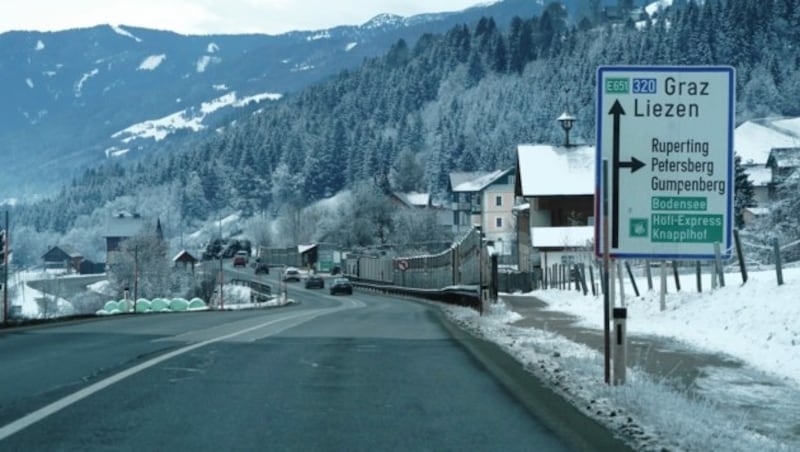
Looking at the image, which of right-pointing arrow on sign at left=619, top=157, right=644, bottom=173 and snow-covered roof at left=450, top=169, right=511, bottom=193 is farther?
snow-covered roof at left=450, top=169, right=511, bottom=193

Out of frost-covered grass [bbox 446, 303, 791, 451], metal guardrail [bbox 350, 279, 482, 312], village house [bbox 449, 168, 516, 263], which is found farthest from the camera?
village house [bbox 449, 168, 516, 263]

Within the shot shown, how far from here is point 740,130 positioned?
111m

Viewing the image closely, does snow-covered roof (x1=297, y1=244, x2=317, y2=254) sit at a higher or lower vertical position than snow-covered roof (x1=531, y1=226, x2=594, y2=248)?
lower

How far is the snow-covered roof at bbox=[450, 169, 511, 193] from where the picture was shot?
5028 inches

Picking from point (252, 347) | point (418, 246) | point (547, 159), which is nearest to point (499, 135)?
point (418, 246)

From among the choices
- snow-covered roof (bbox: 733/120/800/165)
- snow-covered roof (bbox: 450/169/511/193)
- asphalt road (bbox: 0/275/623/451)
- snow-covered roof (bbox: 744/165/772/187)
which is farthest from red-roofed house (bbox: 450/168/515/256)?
asphalt road (bbox: 0/275/623/451)

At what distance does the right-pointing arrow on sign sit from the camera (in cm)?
1191

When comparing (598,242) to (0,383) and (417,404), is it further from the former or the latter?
(0,383)

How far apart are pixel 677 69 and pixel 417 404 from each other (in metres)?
5.15

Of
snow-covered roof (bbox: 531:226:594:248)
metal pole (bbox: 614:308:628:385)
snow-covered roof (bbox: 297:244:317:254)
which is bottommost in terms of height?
metal pole (bbox: 614:308:628:385)

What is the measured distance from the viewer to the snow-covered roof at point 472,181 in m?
128

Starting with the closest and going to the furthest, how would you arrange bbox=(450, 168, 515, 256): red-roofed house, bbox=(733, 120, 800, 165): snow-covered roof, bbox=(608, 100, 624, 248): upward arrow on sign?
bbox=(608, 100, 624, 248): upward arrow on sign → bbox=(733, 120, 800, 165): snow-covered roof → bbox=(450, 168, 515, 256): red-roofed house

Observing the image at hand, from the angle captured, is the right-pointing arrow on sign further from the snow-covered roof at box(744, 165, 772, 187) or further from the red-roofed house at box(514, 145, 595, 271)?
the snow-covered roof at box(744, 165, 772, 187)

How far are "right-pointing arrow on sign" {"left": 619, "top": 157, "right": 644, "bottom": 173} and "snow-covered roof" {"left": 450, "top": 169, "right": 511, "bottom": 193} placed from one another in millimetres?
113392
